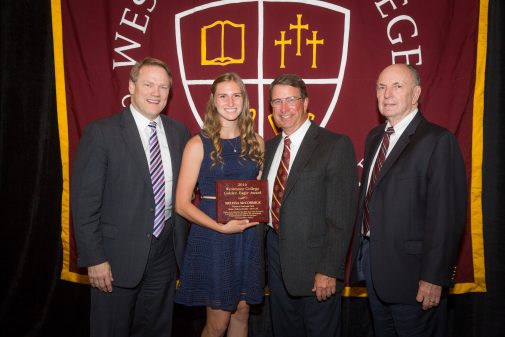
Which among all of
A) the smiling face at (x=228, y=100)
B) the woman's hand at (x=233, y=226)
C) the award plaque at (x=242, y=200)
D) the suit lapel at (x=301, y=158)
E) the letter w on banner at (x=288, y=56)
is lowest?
the woman's hand at (x=233, y=226)

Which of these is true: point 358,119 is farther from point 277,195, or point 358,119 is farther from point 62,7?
point 62,7

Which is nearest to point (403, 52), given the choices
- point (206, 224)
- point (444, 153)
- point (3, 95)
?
point (444, 153)

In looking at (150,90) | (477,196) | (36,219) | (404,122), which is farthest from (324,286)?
(36,219)

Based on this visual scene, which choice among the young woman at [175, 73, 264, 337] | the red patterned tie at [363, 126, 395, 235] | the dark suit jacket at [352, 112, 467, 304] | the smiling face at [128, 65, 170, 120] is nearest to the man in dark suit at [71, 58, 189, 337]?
the smiling face at [128, 65, 170, 120]

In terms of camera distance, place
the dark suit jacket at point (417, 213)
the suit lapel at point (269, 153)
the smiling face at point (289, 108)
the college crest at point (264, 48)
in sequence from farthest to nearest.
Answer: the college crest at point (264, 48), the suit lapel at point (269, 153), the smiling face at point (289, 108), the dark suit jacket at point (417, 213)

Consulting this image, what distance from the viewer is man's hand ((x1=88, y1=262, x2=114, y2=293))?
2225 mm

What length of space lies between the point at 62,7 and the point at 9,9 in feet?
1.50

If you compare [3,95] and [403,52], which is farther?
[3,95]

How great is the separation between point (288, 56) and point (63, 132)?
2.10m

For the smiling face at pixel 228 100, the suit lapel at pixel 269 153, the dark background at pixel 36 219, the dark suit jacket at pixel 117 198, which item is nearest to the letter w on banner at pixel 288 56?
the dark background at pixel 36 219

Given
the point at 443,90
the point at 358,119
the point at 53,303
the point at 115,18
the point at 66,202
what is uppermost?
the point at 115,18

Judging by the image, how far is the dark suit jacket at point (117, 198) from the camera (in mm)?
2213

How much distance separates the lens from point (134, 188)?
227 cm

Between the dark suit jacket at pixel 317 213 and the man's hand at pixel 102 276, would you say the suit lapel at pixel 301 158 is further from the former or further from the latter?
the man's hand at pixel 102 276
